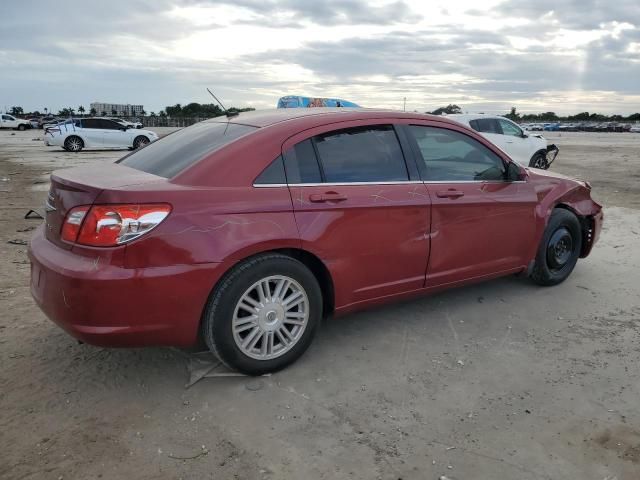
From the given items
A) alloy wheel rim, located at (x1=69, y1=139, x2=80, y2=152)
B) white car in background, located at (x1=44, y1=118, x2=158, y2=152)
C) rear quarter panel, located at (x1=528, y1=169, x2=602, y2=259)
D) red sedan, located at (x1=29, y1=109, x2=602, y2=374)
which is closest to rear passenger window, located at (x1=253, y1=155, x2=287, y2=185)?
red sedan, located at (x1=29, y1=109, x2=602, y2=374)

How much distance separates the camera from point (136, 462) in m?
2.58

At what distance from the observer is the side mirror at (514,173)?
14.8ft

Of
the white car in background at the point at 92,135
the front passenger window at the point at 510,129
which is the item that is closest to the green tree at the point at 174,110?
the white car in background at the point at 92,135

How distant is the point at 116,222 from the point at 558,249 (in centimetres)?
398

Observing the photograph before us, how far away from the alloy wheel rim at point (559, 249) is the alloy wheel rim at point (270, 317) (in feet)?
8.91

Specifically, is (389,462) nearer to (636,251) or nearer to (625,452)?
(625,452)

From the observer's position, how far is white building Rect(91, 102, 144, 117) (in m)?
87.9

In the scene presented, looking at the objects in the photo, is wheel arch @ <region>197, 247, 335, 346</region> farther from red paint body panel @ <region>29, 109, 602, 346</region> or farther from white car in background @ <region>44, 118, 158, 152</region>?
white car in background @ <region>44, 118, 158, 152</region>

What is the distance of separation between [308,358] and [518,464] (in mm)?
1505

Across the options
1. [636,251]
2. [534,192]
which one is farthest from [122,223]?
[636,251]

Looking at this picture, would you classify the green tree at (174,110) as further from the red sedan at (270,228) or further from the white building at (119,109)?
the red sedan at (270,228)

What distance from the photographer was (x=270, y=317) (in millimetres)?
3334

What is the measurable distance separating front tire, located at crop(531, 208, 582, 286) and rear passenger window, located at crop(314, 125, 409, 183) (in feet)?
6.04

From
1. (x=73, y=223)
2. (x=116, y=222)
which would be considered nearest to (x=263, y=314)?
(x=116, y=222)
